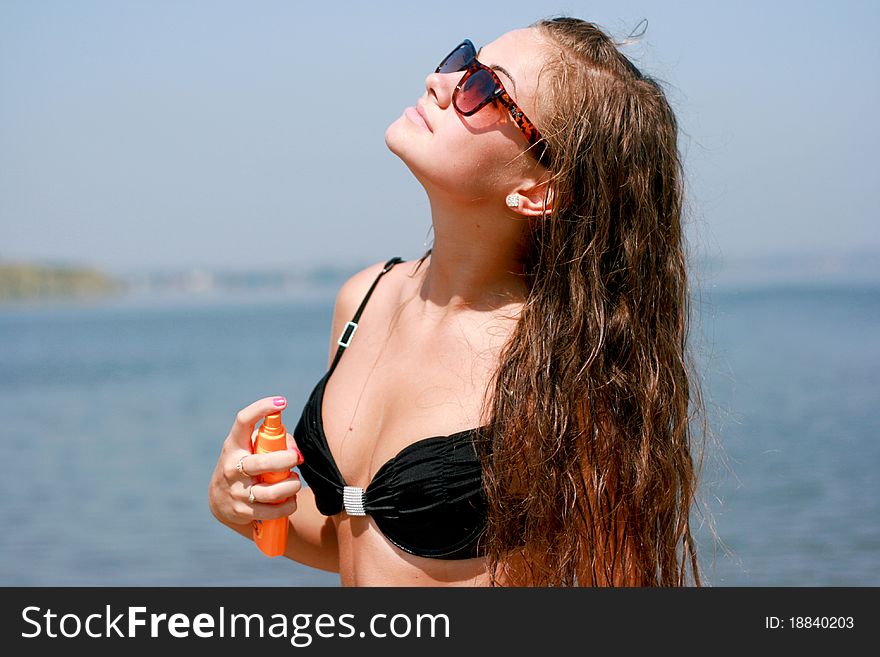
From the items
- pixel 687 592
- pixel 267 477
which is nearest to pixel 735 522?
pixel 687 592

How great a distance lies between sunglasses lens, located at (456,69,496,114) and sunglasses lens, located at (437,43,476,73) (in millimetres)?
83

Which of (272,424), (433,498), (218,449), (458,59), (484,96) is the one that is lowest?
(433,498)

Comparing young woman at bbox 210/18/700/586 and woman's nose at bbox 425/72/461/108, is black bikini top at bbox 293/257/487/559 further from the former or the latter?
woman's nose at bbox 425/72/461/108

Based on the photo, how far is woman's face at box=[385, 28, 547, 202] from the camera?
8.05 feet

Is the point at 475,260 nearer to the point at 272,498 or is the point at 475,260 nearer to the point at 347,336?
the point at 347,336

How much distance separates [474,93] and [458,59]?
15 centimetres

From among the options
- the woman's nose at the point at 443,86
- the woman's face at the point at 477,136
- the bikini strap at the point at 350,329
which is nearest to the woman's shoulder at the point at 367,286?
the bikini strap at the point at 350,329

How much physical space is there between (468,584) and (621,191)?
1.07 metres

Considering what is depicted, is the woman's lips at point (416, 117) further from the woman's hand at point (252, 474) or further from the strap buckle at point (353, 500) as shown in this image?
the strap buckle at point (353, 500)

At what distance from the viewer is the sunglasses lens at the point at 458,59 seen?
253cm

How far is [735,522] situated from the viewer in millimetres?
9602

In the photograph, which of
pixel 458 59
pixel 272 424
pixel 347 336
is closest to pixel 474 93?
pixel 458 59

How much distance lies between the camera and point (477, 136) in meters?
2.46

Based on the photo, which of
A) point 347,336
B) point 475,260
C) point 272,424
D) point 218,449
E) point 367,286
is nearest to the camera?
point 272,424
